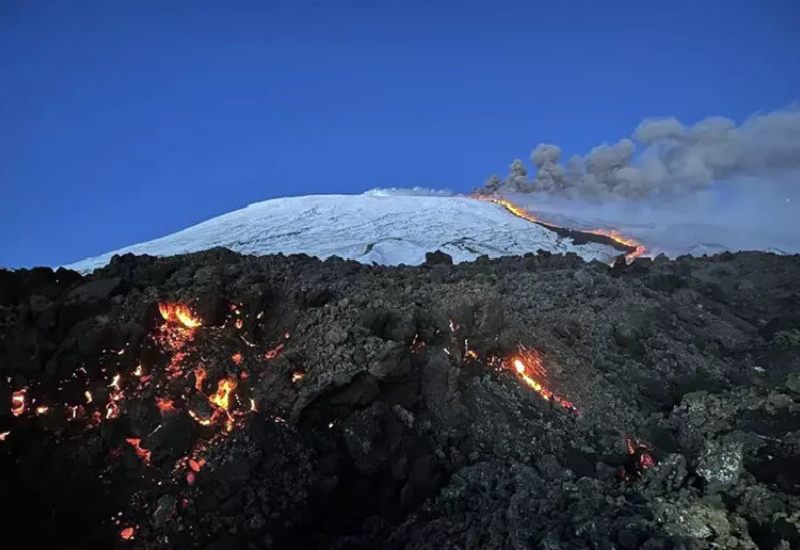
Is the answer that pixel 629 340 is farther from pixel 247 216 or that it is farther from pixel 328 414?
pixel 247 216

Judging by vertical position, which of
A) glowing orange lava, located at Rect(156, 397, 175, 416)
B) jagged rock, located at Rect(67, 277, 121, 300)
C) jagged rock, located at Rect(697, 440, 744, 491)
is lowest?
jagged rock, located at Rect(697, 440, 744, 491)

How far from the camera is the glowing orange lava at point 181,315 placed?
6949mm

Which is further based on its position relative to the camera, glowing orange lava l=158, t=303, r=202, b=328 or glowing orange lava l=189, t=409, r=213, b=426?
glowing orange lava l=158, t=303, r=202, b=328

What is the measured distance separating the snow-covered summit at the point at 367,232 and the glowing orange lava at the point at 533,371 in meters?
9.16

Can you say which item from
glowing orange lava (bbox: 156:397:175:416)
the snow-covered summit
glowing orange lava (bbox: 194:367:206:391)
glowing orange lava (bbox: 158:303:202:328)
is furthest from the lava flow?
glowing orange lava (bbox: 156:397:175:416)

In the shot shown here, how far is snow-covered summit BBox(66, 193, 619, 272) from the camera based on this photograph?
59.8 feet

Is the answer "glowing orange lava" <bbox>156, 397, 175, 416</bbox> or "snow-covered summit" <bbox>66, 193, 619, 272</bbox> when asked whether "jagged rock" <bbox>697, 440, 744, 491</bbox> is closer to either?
"glowing orange lava" <bbox>156, 397, 175, 416</bbox>

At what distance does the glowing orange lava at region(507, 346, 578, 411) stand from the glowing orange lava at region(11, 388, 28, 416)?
493cm

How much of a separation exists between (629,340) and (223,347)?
572cm

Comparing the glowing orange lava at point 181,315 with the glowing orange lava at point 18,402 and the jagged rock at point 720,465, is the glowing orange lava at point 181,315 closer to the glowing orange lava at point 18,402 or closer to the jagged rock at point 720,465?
the glowing orange lava at point 18,402

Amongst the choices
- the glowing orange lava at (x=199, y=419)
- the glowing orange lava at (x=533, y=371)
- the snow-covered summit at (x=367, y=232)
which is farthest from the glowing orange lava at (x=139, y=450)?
the snow-covered summit at (x=367, y=232)

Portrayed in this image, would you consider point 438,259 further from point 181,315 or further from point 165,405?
point 165,405

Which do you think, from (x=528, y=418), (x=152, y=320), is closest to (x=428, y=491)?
(x=528, y=418)

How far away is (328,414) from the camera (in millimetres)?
6434
